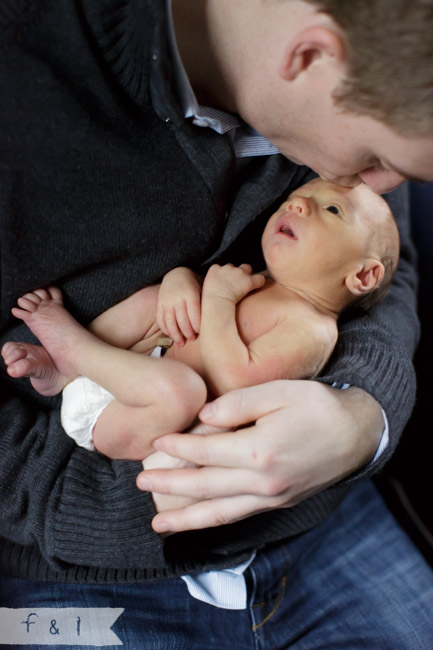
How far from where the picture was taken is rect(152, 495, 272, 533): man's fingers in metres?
0.86

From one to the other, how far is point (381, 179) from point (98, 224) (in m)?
0.47

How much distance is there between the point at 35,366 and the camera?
0.91 meters

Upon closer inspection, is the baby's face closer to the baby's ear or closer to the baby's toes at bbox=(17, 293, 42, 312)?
the baby's ear

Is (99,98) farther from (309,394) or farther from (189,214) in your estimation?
(309,394)

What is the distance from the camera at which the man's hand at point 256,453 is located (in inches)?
33.0

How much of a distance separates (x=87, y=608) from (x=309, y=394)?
0.51 m

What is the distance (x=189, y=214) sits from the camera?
974mm

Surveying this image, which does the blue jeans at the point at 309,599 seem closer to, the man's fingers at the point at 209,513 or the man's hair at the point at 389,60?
the man's fingers at the point at 209,513

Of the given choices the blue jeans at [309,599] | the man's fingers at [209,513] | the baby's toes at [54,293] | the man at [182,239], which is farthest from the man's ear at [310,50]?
the blue jeans at [309,599]

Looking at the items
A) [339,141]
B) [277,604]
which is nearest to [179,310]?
[339,141]

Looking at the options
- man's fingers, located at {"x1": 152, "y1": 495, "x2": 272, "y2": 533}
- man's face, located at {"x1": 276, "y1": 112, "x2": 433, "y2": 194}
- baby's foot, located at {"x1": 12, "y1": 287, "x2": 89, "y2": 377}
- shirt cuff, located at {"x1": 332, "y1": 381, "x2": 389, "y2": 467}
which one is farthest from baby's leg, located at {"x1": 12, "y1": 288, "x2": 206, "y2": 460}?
man's face, located at {"x1": 276, "y1": 112, "x2": 433, "y2": 194}

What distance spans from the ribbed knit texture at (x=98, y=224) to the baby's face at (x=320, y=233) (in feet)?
0.20

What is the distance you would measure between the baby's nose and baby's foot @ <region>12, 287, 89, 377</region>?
424 millimetres

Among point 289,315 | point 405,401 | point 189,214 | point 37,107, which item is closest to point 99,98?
point 37,107
